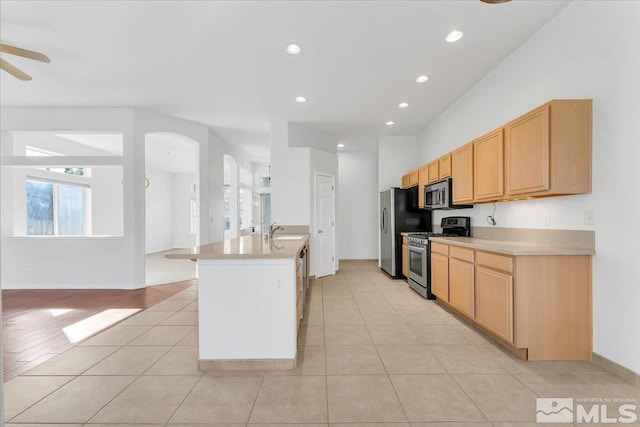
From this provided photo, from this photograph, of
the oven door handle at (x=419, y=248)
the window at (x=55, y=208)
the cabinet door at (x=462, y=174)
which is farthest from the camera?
the window at (x=55, y=208)

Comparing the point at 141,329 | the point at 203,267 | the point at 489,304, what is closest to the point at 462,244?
the point at 489,304

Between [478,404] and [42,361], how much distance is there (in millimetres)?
3529

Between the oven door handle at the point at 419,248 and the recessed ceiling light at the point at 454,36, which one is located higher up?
the recessed ceiling light at the point at 454,36

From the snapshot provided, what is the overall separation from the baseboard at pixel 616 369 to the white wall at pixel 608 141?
4 centimetres

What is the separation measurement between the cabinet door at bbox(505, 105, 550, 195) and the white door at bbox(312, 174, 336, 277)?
3.47 m

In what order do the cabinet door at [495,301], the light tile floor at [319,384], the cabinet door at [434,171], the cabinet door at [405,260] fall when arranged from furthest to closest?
the cabinet door at [405,260] → the cabinet door at [434,171] → the cabinet door at [495,301] → the light tile floor at [319,384]

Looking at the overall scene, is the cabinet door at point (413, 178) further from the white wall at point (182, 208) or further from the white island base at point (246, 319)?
the white wall at point (182, 208)

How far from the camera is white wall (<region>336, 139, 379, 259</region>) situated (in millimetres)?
8133

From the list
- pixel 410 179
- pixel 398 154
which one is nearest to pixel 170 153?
pixel 398 154

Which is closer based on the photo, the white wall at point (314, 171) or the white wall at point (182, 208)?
the white wall at point (314, 171)

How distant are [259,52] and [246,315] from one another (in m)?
2.78

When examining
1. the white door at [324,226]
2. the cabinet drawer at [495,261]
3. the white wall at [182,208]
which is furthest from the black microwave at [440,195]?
the white wall at [182,208]

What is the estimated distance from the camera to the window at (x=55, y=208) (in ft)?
22.7

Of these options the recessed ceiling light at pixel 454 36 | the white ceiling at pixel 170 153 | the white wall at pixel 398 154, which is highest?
the recessed ceiling light at pixel 454 36
